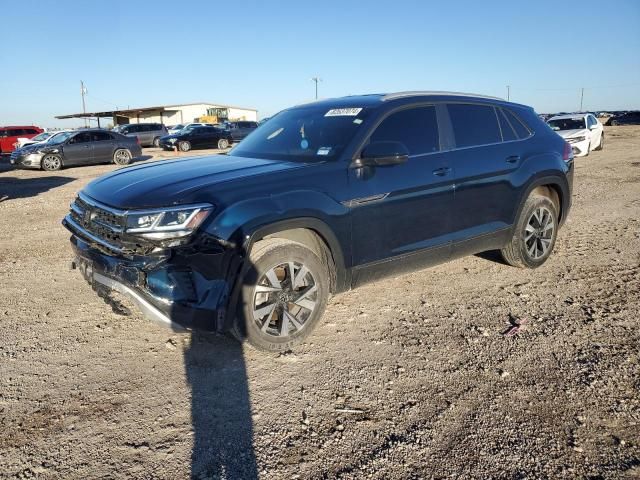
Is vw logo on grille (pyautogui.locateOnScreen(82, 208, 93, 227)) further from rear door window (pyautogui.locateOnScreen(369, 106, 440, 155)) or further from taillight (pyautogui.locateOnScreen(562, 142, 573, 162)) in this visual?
taillight (pyautogui.locateOnScreen(562, 142, 573, 162))

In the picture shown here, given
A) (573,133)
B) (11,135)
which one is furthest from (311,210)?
(11,135)

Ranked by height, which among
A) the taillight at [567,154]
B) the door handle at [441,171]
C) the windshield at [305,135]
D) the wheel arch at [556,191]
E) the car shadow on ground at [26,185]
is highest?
the windshield at [305,135]

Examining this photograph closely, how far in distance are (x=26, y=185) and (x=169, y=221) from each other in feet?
40.1

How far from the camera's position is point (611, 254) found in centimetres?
561

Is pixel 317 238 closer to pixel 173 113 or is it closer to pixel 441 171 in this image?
pixel 441 171

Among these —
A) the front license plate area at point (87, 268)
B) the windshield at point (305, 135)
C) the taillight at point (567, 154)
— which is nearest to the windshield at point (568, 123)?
the taillight at point (567, 154)

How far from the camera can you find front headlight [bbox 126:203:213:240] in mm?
2990

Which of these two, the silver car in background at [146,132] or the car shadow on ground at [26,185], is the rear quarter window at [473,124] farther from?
the silver car in background at [146,132]

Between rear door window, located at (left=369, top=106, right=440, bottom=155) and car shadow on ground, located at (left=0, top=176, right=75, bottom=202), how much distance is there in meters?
9.66

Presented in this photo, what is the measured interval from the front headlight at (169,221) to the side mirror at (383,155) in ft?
4.25

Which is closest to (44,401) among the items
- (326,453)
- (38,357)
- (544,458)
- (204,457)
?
(38,357)

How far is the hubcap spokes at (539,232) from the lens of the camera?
501 cm

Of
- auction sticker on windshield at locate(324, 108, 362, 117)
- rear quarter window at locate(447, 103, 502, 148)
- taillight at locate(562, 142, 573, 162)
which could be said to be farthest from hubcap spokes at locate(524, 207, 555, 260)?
auction sticker on windshield at locate(324, 108, 362, 117)

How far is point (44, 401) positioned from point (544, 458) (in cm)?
286
